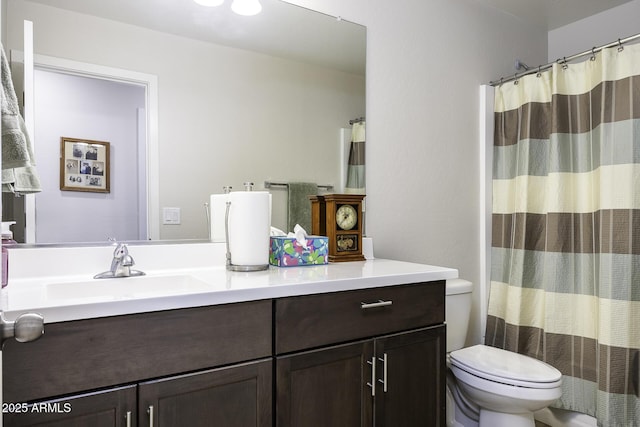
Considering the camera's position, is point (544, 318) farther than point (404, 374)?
Yes

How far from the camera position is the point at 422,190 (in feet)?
7.18

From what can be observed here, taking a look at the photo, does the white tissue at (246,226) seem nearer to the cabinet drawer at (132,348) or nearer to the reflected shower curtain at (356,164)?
the cabinet drawer at (132,348)

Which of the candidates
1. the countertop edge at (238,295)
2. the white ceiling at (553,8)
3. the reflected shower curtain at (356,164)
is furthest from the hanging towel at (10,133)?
the white ceiling at (553,8)

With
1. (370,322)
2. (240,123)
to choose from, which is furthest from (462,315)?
(240,123)

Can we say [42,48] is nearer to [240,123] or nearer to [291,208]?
[240,123]

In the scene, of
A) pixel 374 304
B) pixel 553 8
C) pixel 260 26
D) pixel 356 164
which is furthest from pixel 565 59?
pixel 374 304

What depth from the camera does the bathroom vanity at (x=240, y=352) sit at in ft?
2.94

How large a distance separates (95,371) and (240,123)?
1.08 meters

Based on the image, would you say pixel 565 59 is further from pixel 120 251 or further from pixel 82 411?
pixel 82 411

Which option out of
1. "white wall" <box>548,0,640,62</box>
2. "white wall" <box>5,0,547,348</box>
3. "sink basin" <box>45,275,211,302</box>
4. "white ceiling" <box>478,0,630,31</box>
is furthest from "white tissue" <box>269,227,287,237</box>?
"white wall" <box>548,0,640,62</box>

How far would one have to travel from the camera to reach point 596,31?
101 inches

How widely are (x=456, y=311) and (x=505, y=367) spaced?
34 centimetres

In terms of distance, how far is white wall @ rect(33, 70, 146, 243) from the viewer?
1.36m

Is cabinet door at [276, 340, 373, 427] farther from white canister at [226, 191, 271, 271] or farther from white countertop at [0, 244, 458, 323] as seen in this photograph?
white canister at [226, 191, 271, 271]
